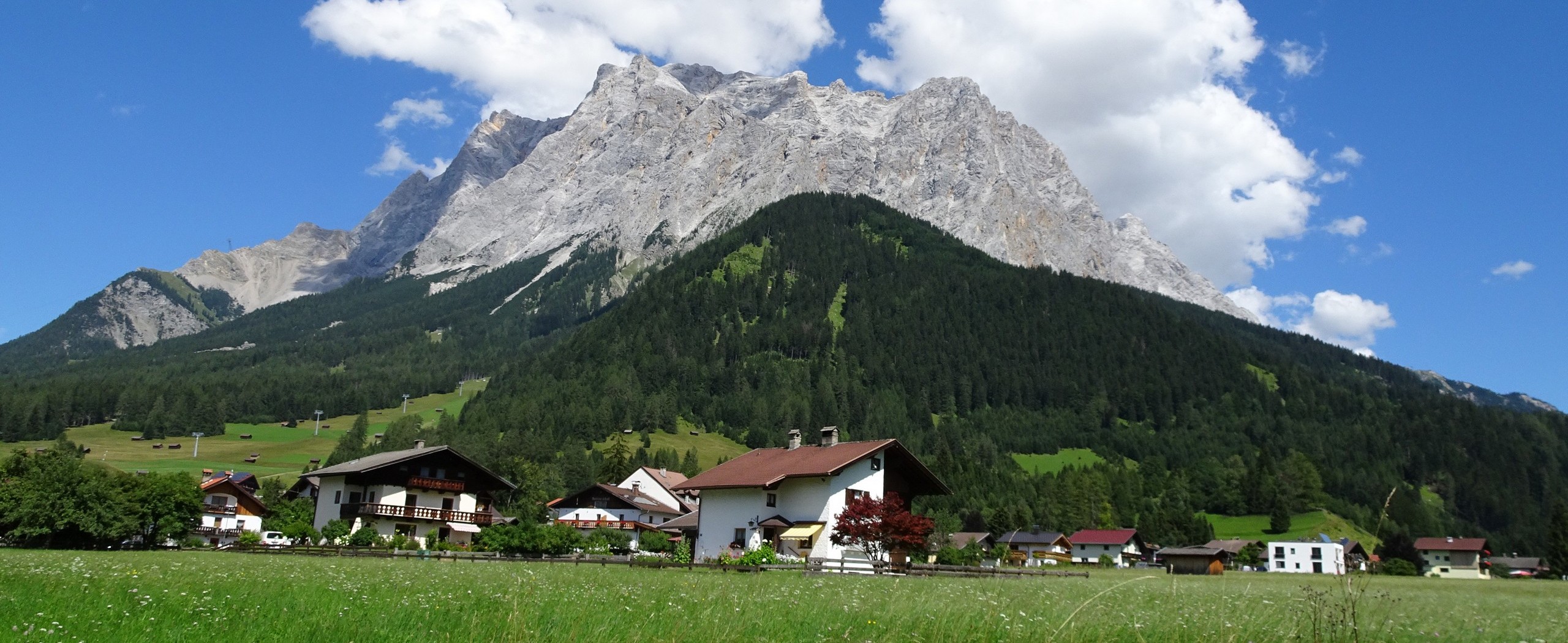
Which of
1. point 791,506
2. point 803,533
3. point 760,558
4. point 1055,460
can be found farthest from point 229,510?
point 1055,460

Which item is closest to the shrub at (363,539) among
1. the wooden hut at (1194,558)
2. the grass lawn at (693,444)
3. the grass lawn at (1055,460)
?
the grass lawn at (693,444)

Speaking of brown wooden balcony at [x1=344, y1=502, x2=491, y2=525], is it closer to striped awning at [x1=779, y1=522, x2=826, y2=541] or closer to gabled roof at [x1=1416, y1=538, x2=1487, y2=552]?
striped awning at [x1=779, y1=522, x2=826, y2=541]

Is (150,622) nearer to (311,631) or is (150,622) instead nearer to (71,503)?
(311,631)

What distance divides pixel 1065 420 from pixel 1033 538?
6973cm

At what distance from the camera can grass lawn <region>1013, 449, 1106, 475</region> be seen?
517 feet

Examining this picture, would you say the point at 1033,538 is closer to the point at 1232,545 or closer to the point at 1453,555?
the point at 1232,545

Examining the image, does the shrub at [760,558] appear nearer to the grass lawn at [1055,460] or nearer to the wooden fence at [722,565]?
the wooden fence at [722,565]

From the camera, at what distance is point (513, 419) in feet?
476

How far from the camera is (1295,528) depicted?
129m

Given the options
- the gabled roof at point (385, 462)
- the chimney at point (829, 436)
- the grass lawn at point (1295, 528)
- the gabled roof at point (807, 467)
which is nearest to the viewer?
the gabled roof at point (807, 467)

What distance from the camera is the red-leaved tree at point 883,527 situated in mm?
42094

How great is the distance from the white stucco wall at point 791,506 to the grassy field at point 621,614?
31.7 meters

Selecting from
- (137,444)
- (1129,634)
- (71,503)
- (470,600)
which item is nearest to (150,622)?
(470,600)

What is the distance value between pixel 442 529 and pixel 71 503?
90.8 feet
